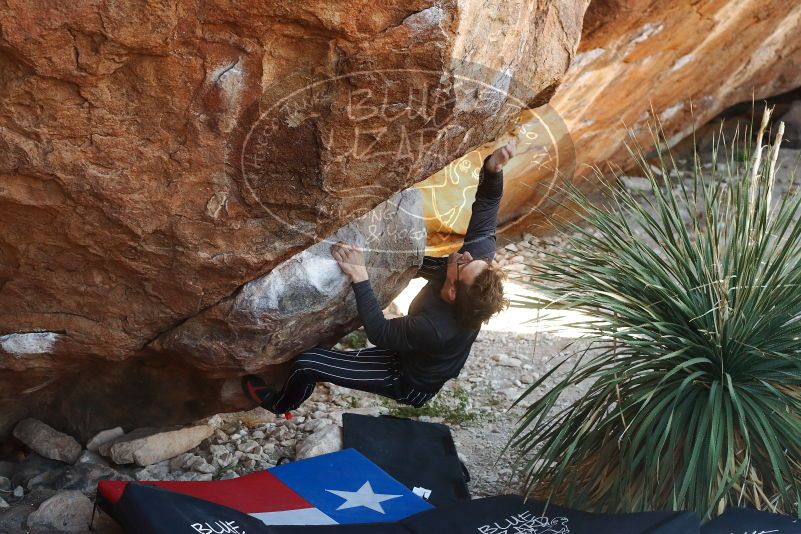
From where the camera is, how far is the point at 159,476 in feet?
16.1

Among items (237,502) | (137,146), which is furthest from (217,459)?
(137,146)

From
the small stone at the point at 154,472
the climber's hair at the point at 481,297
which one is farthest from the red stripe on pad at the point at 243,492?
the climber's hair at the point at 481,297

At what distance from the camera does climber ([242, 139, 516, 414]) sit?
14.0 feet

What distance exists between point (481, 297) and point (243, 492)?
142 centimetres

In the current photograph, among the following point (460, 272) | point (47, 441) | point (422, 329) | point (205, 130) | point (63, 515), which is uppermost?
point (205, 130)

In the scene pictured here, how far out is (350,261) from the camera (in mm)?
4340

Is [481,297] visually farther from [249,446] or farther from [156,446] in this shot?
[156,446]

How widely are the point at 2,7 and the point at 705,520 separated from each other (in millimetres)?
3237

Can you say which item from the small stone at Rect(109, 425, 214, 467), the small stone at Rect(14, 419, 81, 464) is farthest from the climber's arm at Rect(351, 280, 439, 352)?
the small stone at Rect(14, 419, 81, 464)

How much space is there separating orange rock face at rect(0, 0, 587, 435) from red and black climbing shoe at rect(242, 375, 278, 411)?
0.39m

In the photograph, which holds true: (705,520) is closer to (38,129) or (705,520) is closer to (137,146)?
(137,146)

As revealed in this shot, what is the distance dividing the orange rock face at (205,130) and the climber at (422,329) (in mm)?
412

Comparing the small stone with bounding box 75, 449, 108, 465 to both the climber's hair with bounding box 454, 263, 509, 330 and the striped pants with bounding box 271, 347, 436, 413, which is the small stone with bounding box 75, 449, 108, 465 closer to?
the striped pants with bounding box 271, 347, 436, 413

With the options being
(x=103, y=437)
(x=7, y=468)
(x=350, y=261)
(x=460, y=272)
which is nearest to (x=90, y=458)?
(x=103, y=437)
